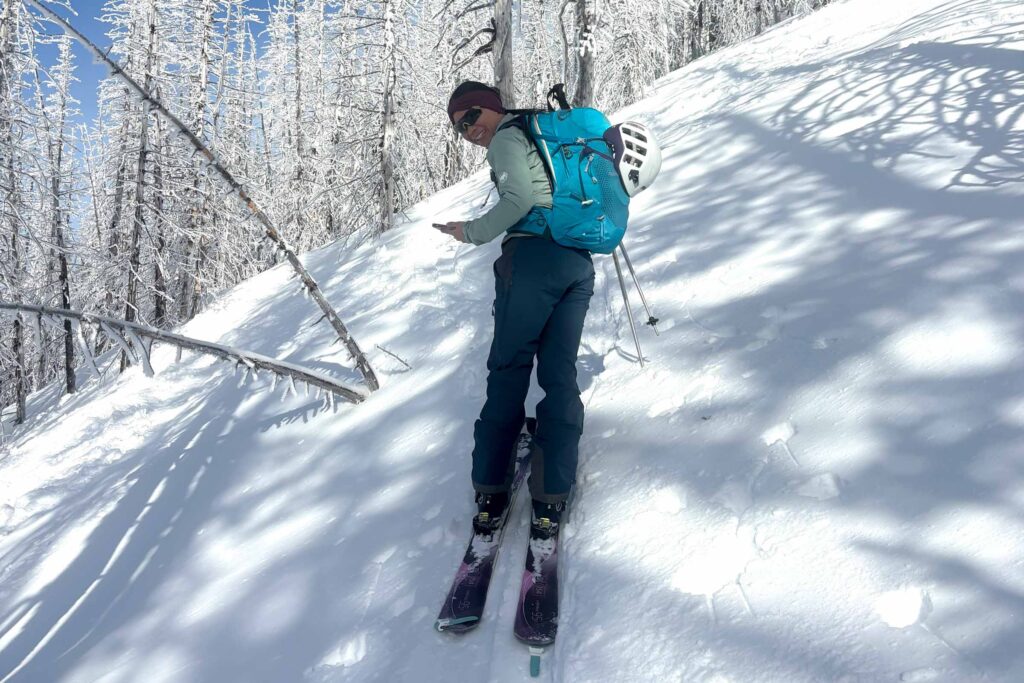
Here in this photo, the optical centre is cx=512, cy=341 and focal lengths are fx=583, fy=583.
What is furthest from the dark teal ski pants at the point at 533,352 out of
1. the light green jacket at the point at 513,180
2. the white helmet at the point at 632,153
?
the white helmet at the point at 632,153

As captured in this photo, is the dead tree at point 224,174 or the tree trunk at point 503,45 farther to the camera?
the tree trunk at point 503,45

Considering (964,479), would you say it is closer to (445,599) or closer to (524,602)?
(524,602)

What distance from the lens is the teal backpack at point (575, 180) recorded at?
2.81 m

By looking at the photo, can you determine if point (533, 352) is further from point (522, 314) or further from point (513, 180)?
point (513, 180)

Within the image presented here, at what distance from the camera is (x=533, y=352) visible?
2904 mm

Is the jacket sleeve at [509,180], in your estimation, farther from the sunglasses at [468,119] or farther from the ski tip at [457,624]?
the ski tip at [457,624]

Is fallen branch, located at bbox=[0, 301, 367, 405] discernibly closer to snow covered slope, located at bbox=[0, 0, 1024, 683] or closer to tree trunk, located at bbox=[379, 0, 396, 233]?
snow covered slope, located at bbox=[0, 0, 1024, 683]

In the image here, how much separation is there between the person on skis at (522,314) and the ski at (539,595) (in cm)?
12

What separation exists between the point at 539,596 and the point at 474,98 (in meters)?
2.30

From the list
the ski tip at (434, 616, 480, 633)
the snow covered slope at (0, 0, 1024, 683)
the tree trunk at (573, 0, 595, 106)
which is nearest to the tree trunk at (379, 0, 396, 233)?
the tree trunk at (573, 0, 595, 106)

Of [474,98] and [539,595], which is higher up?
[474,98]

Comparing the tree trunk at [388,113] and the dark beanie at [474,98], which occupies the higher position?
the tree trunk at [388,113]

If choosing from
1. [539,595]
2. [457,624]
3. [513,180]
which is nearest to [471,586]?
[457,624]

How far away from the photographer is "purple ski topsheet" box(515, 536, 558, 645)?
2.25m
